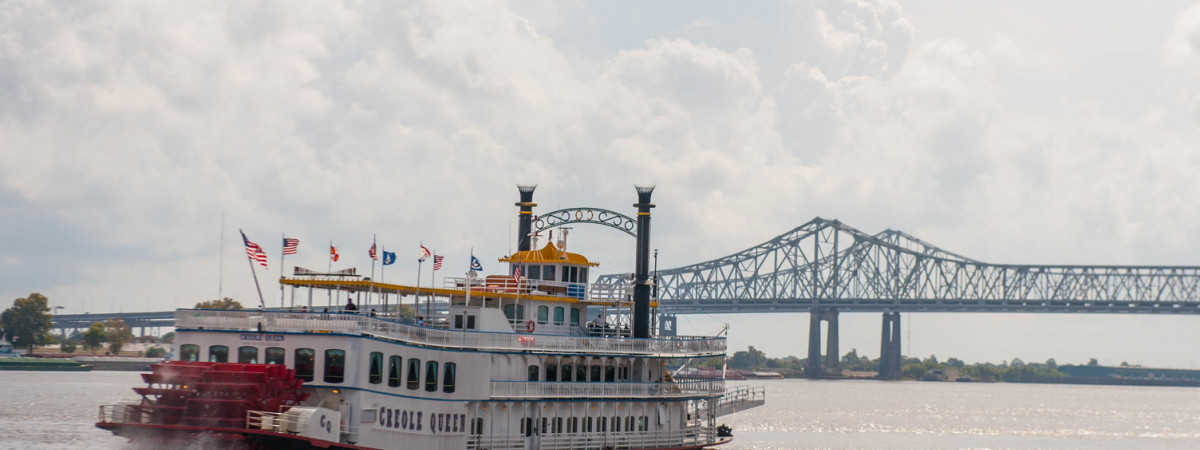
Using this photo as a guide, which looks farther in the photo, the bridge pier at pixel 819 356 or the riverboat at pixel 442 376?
the bridge pier at pixel 819 356

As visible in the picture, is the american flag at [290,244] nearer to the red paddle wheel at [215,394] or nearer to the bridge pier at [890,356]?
the red paddle wheel at [215,394]

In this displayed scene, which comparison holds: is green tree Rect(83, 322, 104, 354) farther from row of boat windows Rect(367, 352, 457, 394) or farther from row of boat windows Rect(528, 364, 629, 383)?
row of boat windows Rect(367, 352, 457, 394)

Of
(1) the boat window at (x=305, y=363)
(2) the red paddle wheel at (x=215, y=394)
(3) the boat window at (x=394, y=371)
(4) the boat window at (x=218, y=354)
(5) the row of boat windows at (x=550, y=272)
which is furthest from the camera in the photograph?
(5) the row of boat windows at (x=550, y=272)

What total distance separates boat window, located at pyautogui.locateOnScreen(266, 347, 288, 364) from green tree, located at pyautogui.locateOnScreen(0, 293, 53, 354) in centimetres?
13492

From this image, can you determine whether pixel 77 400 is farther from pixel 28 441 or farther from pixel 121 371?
pixel 121 371

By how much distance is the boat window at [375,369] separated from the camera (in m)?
34.7

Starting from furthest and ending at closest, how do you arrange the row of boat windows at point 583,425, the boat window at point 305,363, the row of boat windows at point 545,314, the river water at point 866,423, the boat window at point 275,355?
the river water at point 866,423 < the row of boat windows at point 545,314 < the row of boat windows at point 583,425 < the boat window at point 275,355 < the boat window at point 305,363

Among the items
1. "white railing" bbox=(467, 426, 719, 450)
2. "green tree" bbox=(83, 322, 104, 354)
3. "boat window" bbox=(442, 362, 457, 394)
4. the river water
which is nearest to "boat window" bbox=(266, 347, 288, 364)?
the river water

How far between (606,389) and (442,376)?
20.8 feet

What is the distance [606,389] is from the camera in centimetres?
4200

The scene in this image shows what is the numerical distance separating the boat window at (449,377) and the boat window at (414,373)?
43.4 inches

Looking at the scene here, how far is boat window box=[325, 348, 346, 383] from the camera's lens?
3425cm

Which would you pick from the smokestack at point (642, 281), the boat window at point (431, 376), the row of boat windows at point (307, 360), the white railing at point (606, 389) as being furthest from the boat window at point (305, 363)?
the smokestack at point (642, 281)

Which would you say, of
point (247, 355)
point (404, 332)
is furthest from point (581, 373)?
point (247, 355)
